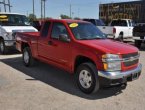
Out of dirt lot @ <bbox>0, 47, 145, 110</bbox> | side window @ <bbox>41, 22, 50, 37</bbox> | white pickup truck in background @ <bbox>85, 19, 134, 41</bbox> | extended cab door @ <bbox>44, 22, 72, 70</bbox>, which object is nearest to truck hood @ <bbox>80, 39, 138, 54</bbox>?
extended cab door @ <bbox>44, 22, 72, 70</bbox>

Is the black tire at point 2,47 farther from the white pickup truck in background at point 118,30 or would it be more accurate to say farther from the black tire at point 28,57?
the white pickup truck in background at point 118,30

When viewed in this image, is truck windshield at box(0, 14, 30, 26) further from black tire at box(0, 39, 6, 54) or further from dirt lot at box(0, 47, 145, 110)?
dirt lot at box(0, 47, 145, 110)

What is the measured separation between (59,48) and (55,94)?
1.52m

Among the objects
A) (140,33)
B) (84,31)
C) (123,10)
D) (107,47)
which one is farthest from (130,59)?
(123,10)

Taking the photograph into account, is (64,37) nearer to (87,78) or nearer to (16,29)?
(87,78)

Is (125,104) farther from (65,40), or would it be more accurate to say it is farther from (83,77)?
(65,40)

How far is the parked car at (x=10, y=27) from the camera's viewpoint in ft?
40.2

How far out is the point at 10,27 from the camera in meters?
12.7

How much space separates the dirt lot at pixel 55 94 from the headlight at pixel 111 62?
2.49ft

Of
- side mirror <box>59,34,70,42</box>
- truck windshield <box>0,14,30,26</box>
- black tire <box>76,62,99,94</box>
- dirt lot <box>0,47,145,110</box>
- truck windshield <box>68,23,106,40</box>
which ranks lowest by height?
dirt lot <box>0,47,145,110</box>

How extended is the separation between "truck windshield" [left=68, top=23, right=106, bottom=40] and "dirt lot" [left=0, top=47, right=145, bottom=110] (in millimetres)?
1430

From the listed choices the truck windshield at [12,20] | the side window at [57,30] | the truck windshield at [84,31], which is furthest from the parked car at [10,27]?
the truck windshield at [84,31]

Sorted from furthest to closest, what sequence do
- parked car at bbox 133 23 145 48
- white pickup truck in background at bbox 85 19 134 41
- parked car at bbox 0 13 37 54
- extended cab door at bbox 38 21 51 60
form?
white pickup truck in background at bbox 85 19 134 41, parked car at bbox 133 23 145 48, parked car at bbox 0 13 37 54, extended cab door at bbox 38 21 51 60

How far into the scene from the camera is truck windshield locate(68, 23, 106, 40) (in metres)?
7.31
